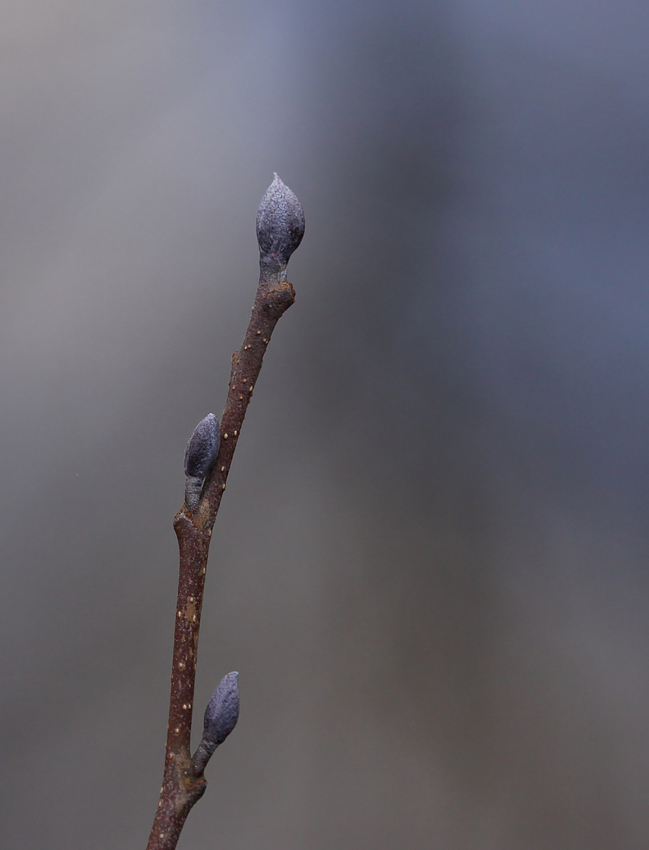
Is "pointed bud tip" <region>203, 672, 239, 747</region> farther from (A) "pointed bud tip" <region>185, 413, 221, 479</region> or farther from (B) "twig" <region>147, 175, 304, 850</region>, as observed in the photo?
(A) "pointed bud tip" <region>185, 413, 221, 479</region>

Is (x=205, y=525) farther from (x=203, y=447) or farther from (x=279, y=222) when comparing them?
(x=279, y=222)

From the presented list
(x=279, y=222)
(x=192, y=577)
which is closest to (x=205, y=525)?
(x=192, y=577)

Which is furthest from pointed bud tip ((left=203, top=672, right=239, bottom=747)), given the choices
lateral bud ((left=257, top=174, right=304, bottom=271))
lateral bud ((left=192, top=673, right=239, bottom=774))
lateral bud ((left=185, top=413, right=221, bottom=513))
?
lateral bud ((left=257, top=174, right=304, bottom=271))

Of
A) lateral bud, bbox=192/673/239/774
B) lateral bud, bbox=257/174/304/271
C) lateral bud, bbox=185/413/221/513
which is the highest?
lateral bud, bbox=257/174/304/271

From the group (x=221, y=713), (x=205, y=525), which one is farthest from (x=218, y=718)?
(x=205, y=525)

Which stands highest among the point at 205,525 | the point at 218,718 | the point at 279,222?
the point at 279,222

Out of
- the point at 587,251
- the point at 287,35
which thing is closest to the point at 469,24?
the point at 287,35

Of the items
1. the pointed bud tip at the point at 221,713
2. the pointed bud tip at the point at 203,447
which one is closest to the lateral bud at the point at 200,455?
the pointed bud tip at the point at 203,447

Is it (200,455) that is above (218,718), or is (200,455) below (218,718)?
above
